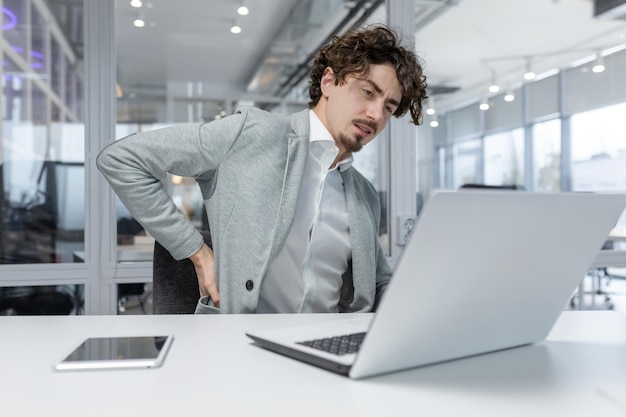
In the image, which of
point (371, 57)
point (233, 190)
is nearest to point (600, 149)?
point (371, 57)

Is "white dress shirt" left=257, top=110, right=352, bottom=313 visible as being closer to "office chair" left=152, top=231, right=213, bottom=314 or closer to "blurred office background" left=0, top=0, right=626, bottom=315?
"office chair" left=152, top=231, right=213, bottom=314

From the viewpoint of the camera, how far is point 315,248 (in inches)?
56.8

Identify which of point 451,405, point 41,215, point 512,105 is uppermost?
point 512,105

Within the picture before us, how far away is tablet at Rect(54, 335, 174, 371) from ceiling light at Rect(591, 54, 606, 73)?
3.27 meters

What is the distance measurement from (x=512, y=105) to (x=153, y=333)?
2.87 meters

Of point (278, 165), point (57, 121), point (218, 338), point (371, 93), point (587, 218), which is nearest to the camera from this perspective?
point (587, 218)

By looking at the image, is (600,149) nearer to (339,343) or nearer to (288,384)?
(339,343)

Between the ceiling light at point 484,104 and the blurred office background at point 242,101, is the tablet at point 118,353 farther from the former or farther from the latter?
the ceiling light at point 484,104

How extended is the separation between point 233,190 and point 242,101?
4.96 ft

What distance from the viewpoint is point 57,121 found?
103 inches

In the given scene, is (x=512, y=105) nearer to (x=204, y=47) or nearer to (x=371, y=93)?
(x=204, y=47)

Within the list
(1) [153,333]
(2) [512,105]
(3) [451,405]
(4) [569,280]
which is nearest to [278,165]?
(1) [153,333]

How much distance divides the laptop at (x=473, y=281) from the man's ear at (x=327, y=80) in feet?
3.00

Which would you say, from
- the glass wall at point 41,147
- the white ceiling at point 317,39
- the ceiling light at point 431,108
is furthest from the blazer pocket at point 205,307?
the ceiling light at point 431,108
